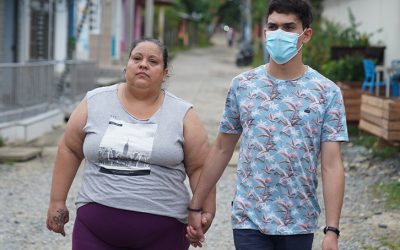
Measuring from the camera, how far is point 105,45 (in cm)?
3084

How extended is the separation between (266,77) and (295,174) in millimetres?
454

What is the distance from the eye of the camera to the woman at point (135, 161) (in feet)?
12.5

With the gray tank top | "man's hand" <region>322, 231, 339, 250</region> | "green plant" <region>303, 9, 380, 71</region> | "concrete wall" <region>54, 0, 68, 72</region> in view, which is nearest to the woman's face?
the gray tank top

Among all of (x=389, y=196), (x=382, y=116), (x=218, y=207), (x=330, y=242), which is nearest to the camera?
(x=330, y=242)

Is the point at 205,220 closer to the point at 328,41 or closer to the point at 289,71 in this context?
the point at 289,71

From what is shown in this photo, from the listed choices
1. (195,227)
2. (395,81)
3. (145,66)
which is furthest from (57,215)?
(395,81)

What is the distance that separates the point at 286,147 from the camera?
3719 millimetres

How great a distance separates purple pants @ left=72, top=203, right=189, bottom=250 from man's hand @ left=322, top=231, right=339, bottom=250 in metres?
0.71

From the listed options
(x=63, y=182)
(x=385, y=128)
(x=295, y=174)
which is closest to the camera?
(x=295, y=174)

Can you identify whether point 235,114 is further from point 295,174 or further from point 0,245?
point 0,245

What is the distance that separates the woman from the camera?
381 centimetres

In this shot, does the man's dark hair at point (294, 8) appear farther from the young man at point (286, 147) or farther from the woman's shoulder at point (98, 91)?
the woman's shoulder at point (98, 91)

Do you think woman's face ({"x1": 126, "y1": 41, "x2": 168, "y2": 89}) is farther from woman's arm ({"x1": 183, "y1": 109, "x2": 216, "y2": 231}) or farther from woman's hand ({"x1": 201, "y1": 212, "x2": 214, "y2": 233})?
woman's hand ({"x1": 201, "y1": 212, "x2": 214, "y2": 233})

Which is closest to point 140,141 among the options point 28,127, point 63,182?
point 63,182
